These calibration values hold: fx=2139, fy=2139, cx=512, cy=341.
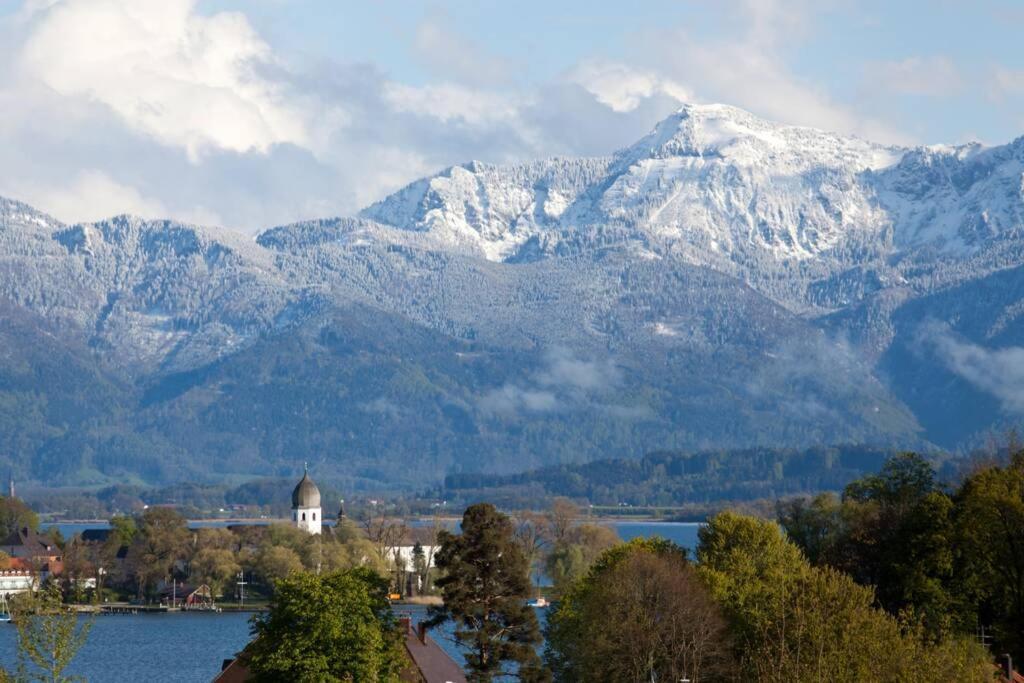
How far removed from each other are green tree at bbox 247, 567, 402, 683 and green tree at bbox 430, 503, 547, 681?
13.9ft

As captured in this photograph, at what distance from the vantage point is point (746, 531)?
9544 centimetres

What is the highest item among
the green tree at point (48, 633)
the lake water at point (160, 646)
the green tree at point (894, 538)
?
the green tree at point (894, 538)

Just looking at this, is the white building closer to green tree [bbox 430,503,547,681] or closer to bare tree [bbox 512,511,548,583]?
bare tree [bbox 512,511,548,583]

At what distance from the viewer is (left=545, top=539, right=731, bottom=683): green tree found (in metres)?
77.9

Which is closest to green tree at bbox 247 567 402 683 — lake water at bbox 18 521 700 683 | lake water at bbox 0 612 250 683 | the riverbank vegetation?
the riverbank vegetation

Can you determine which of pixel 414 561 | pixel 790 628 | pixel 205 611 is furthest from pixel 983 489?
pixel 414 561

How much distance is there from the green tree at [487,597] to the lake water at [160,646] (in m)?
20.3

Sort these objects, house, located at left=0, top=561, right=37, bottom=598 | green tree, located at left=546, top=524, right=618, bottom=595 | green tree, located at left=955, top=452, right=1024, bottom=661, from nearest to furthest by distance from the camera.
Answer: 1. green tree, located at left=955, top=452, right=1024, bottom=661
2. green tree, located at left=546, top=524, right=618, bottom=595
3. house, located at left=0, top=561, right=37, bottom=598

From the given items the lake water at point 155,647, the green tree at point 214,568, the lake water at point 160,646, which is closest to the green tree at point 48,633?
the lake water at point 160,646

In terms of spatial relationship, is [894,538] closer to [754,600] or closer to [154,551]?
[754,600]

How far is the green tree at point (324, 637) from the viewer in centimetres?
6988

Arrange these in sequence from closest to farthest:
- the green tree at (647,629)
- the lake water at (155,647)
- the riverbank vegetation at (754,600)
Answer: the riverbank vegetation at (754,600) < the green tree at (647,629) < the lake water at (155,647)

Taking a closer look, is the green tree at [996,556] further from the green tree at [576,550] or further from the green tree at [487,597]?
the green tree at [576,550]

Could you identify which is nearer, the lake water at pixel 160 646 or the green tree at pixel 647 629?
the green tree at pixel 647 629
